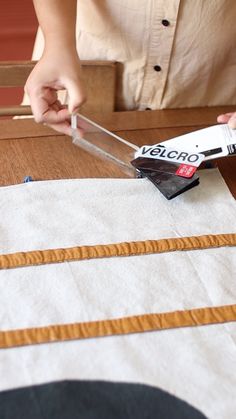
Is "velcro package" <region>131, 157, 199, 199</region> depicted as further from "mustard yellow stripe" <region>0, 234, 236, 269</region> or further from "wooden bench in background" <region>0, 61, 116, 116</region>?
"wooden bench in background" <region>0, 61, 116, 116</region>

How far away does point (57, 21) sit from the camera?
29.9 inches

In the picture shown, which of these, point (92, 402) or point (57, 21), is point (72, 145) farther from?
point (92, 402)

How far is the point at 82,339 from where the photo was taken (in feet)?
1.73

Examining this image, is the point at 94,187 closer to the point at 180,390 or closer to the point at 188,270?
the point at 188,270

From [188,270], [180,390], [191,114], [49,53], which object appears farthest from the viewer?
[191,114]

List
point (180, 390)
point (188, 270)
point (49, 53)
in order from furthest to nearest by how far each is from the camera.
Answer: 1. point (49, 53)
2. point (188, 270)
3. point (180, 390)

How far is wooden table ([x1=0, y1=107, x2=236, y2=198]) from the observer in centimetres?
71

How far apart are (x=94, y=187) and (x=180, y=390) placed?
26 centimetres

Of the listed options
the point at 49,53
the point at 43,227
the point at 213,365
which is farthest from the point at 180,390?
the point at 49,53

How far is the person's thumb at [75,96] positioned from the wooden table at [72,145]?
0.19ft

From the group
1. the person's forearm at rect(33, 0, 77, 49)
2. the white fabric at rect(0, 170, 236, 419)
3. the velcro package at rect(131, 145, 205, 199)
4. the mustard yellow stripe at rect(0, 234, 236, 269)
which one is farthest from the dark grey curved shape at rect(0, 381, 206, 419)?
the person's forearm at rect(33, 0, 77, 49)

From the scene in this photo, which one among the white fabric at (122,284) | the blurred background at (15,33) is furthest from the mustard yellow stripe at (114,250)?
the blurred background at (15,33)

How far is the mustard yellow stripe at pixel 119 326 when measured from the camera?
0.52 m

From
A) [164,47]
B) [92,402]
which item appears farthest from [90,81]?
[92,402]
